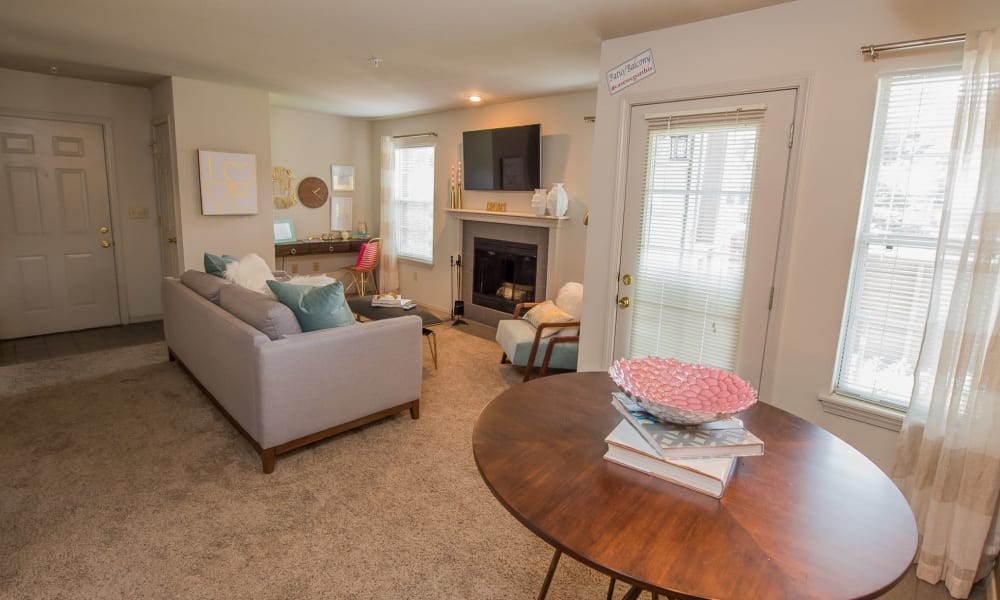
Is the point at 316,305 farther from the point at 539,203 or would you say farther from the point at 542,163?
the point at 542,163

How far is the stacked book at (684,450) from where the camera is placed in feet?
3.54

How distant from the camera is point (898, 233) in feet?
6.71

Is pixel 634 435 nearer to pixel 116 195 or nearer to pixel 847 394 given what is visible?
pixel 847 394

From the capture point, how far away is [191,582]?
1.85 m

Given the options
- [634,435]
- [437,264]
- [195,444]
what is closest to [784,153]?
[634,435]

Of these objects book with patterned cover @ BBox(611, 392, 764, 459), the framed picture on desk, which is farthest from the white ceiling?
book with patterned cover @ BBox(611, 392, 764, 459)

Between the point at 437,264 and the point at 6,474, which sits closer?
the point at 6,474

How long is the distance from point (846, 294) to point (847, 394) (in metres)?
0.46

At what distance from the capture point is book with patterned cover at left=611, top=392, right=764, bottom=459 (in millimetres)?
1121

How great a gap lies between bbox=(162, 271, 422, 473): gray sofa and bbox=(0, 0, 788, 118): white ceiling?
5.26 ft

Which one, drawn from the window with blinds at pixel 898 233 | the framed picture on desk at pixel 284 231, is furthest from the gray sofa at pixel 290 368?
the framed picture on desk at pixel 284 231

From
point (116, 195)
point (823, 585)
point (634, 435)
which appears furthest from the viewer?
point (116, 195)

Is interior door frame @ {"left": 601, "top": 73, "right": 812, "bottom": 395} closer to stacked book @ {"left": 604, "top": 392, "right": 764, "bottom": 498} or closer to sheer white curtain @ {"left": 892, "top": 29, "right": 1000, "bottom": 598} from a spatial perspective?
sheer white curtain @ {"left": 892, "top": 29, "right": 1000, "bottom": 598}

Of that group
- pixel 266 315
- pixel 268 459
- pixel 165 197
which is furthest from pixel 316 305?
pixel 165 197
